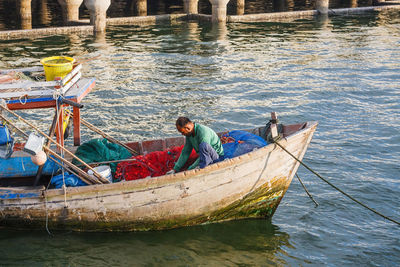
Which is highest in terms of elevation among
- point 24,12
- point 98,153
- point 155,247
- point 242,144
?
point 24,12

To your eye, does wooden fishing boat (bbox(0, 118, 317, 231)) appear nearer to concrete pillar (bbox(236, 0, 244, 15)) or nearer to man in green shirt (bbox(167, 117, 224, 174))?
man in green shirt (bbox(167, 117, 224, 174))

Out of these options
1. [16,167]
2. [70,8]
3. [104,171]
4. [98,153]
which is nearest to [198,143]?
[104,171]

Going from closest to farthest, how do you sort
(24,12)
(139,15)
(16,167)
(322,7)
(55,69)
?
(16,167)
(55,69)
(24,12)
(322,7)
(139,15)

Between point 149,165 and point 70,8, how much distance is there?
1920 centimetres

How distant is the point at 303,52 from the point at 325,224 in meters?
13.8

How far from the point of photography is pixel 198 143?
796cm

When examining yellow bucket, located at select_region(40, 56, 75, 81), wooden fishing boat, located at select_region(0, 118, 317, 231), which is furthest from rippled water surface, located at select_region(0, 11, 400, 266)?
yellow bucket, located at select_region(40, 56, 75, 81)

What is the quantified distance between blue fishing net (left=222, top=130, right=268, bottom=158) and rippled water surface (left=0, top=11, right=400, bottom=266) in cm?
122

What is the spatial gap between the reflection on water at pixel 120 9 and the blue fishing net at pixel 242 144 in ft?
→ 63.3

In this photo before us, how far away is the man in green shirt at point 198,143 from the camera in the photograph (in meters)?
7.80

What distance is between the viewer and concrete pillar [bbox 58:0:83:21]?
25312 millimetres

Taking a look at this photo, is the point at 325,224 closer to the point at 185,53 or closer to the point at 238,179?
the point at 238,179

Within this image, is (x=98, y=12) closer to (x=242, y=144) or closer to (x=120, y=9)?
(x=120, y=9)

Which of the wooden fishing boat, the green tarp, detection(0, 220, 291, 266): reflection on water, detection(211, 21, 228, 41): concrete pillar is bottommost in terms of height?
detection(0, 220, 291, 266): reflection on water
